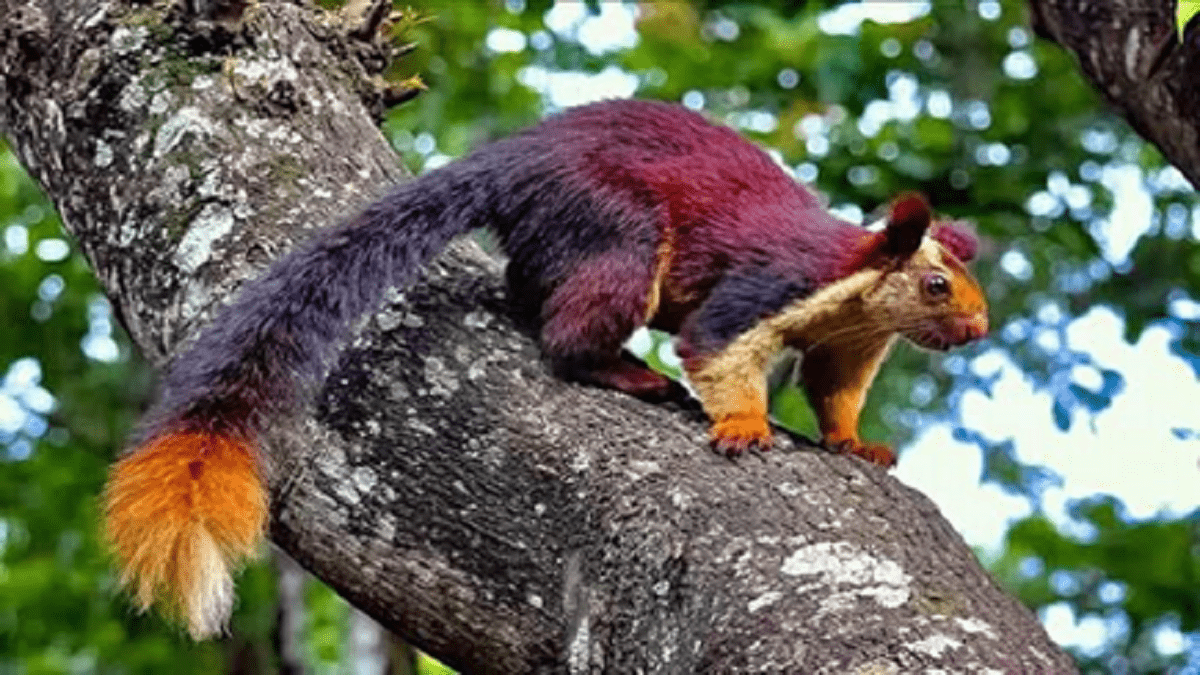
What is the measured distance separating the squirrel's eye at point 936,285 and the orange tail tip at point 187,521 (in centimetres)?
113

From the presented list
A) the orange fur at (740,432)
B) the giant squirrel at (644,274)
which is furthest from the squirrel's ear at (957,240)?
the orange fur at (740,432)

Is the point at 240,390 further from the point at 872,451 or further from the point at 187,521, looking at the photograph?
the point at 872,451

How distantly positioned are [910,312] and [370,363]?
0.90 m

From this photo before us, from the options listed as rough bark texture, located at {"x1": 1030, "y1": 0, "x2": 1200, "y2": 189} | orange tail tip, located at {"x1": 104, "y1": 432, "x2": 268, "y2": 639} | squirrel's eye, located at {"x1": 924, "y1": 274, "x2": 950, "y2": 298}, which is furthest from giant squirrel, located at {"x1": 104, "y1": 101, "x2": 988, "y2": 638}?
rough bark texture, located at {"x1": 1030, "y1": 0, "x2": 1200, "y2": 189}

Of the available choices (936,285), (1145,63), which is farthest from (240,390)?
(1145,63)

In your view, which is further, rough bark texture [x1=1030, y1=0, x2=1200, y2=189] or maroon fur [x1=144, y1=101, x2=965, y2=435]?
rough bark texture [x1=1030, y1=0, x2=1200, y2=189]

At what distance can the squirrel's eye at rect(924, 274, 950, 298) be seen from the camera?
2.96m

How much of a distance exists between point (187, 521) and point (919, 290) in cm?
126

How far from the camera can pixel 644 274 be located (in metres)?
2.85

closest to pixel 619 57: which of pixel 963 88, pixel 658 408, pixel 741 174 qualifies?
pixel 963 88

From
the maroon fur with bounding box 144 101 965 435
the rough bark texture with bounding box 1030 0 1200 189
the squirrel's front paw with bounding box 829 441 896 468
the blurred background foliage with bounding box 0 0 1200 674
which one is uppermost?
the maroon fur with bounding box 144 101 965 435

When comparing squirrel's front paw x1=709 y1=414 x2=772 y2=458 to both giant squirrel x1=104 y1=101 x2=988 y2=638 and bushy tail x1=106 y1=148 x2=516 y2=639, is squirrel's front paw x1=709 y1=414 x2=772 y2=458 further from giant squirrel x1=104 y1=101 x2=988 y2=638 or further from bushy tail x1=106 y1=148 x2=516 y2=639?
bushy tail x1=106 y1=148 x2=516 y2=639

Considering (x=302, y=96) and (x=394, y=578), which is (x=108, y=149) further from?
(x=394, y=578)

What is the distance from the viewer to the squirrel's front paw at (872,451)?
287 cm
